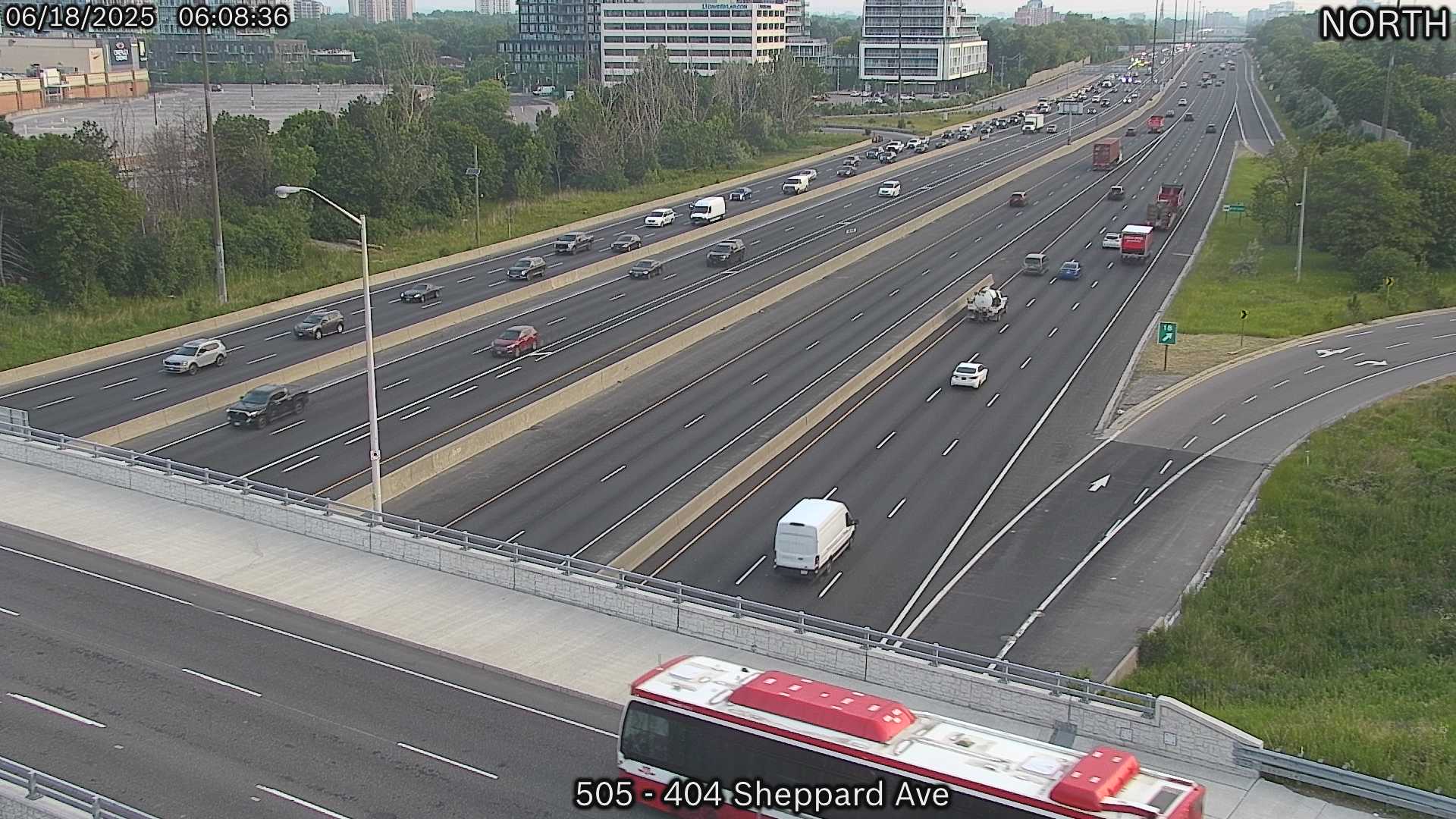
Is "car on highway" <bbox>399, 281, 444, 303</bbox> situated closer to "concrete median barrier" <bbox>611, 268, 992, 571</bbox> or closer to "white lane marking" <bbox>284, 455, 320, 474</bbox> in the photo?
"concrete median barrier" <bbox>611, 268, 992, 571</bbox>

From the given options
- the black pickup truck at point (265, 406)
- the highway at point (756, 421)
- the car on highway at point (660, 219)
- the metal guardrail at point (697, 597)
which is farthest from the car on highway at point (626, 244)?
the metal guardrail at point (697, 597)

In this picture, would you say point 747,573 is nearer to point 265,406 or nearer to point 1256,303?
point 265,406

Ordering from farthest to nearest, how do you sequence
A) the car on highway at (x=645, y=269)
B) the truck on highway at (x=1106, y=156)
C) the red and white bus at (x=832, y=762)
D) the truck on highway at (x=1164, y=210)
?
the truck on highway at (x=1106, y=156) → the truck on highway at (x=1164, y=210) → the car on highway at (x=645, y=269) → the red and white bus at (x=832, y=762)

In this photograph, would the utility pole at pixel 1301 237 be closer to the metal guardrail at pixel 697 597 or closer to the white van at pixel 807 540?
the white van at pixel 807 540

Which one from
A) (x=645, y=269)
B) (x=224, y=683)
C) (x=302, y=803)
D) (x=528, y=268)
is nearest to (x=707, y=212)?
(x=645, y=269)

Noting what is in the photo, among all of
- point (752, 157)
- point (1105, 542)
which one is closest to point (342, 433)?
point (1105, 542)
